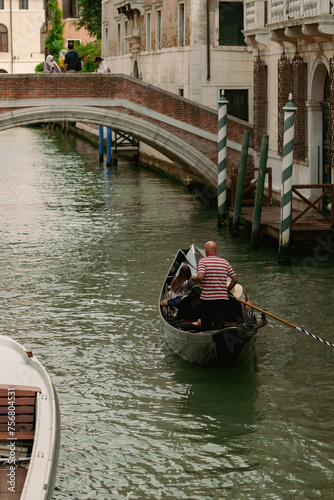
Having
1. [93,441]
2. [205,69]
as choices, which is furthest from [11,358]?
[205,69]

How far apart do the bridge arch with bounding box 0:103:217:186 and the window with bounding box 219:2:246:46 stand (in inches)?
126

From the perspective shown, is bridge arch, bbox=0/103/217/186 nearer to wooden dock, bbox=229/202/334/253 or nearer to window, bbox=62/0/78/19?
wooden dock, bbox=229/202/334/253

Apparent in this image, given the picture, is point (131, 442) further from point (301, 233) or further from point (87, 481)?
point (301, 233)

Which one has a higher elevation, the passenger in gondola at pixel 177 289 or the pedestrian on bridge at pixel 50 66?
the pedestrian on bridge at pixel 50 66

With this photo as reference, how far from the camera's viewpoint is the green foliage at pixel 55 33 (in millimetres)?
37625

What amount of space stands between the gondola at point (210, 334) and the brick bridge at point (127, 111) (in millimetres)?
8045

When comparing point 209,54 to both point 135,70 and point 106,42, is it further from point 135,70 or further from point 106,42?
point 106,42

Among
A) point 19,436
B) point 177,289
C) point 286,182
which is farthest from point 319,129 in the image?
point 19,436

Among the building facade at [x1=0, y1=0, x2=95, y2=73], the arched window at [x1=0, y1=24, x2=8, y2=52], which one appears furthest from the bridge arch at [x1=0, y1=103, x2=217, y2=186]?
the arched window at [x1=0, y1=24, x2=8, y2=52]

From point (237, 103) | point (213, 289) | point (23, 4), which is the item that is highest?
point (23, 4)

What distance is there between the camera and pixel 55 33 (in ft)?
124

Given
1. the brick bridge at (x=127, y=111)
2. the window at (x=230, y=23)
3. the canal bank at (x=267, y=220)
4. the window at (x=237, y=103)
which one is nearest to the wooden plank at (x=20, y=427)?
the canal bank at (x=267, y=220)

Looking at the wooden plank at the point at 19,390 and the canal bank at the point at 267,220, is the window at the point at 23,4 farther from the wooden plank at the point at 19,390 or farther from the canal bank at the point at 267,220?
the wooden plank at the point at 19,390

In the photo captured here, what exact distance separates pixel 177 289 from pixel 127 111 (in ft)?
26.4
